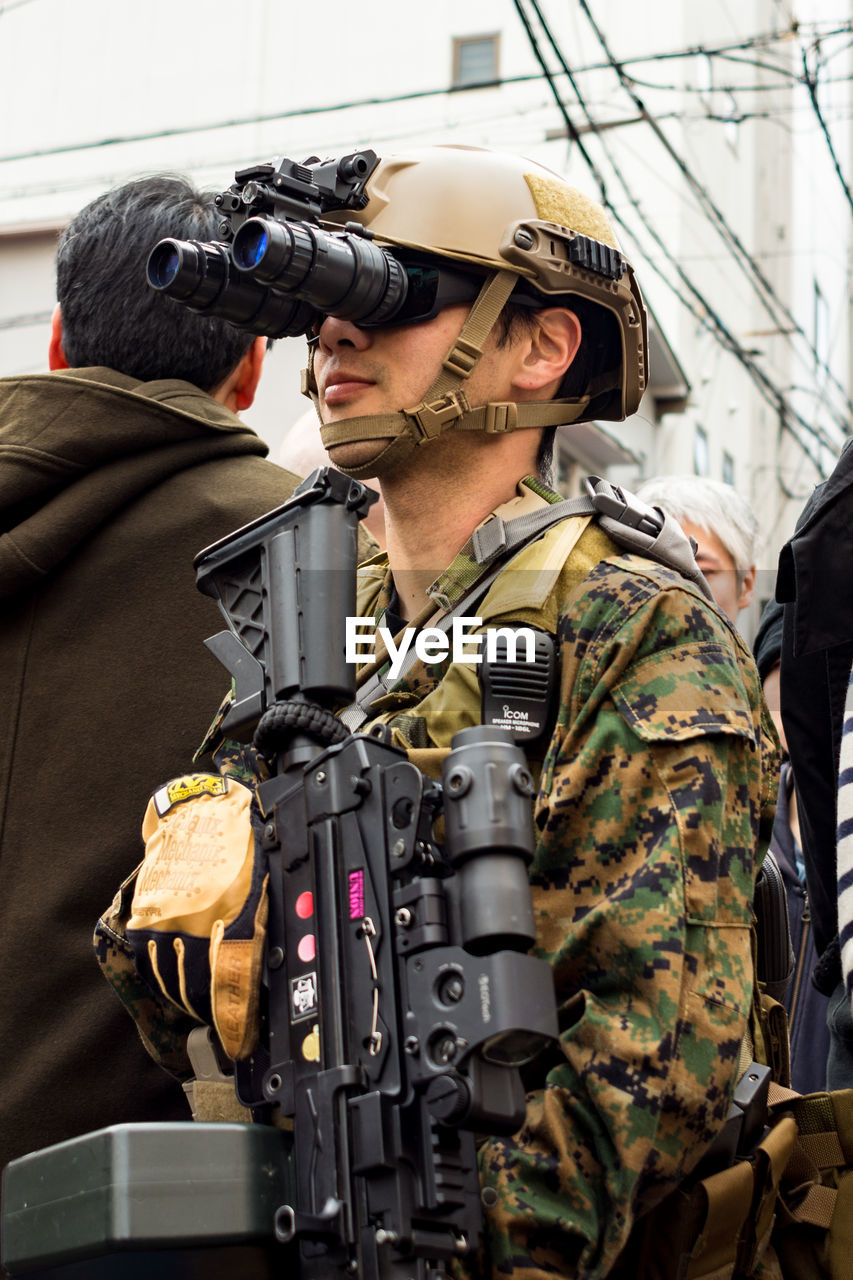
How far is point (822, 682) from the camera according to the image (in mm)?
3100

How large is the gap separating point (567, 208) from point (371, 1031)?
1.61 meters

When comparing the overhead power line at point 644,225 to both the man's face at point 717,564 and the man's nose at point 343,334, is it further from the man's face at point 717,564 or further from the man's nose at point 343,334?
the man's nose at point 343,334

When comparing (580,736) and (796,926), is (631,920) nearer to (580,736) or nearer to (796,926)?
(580,736)

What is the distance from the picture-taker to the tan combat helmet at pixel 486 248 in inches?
109

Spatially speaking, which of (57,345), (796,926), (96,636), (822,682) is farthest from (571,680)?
(796,926)

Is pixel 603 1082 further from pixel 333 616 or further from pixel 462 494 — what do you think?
pixel 462 494

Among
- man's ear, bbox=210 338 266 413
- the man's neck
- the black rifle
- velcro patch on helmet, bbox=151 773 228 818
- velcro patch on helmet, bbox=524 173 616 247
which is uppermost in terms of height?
man's ear, bbox=210 338 266 413

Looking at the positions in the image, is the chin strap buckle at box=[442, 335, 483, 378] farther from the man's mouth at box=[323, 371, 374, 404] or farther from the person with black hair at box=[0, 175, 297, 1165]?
the person with black hair at box=[0, 175, 297, 1165]

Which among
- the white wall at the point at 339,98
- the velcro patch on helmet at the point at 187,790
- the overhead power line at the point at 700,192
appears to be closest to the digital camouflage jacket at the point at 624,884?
the velcro patch on helmet at the point at 187,790

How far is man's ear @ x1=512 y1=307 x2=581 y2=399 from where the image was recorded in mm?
2930

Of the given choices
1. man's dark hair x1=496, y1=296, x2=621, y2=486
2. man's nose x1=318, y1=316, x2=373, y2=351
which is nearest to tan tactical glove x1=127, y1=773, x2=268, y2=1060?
man's nose x1=318, y1=316, x2=373, y2=351

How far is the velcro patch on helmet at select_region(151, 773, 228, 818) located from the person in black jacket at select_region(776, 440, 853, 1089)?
1.10 m

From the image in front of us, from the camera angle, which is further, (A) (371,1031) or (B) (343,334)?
(B) (343,334)

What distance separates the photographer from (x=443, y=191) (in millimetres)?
2812
